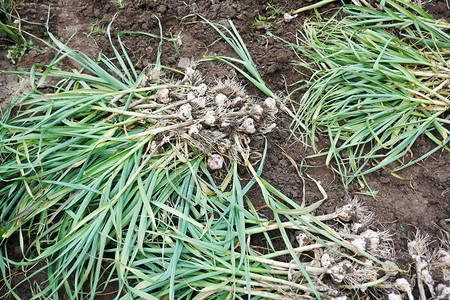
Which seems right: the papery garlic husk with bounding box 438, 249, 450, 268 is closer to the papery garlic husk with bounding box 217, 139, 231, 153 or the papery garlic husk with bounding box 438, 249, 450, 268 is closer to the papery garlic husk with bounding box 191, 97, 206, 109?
the papery garlic husk with bounding box 217, 139, 231, 153

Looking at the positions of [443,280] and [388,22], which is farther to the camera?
[388,22]

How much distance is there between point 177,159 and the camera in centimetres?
161

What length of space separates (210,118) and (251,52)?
0.53 m

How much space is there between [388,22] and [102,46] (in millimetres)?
1597

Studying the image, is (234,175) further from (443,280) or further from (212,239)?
(443,280)

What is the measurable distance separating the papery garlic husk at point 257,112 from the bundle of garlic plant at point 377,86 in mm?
241

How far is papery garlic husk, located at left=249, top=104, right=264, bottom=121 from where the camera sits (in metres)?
1.58

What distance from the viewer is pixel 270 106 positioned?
1621 millimetres

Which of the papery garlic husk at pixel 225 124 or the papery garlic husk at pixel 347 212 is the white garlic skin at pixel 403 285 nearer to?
the papery garlic husk at pixel 347 212

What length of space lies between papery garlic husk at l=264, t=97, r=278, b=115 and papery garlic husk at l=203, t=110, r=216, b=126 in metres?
Result: 0.27

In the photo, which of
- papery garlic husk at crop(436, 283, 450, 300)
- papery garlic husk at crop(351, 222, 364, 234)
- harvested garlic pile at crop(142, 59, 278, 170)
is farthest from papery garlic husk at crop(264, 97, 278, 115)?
papery garlic husk at crop(436, 283, 450, 300)

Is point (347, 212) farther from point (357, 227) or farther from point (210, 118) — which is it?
point (210, 118)

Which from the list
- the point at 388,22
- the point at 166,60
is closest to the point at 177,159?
the point at 166,60

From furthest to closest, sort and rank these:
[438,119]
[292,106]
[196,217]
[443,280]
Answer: [292,106]
[438,119]
[196,217]
[443,280]
